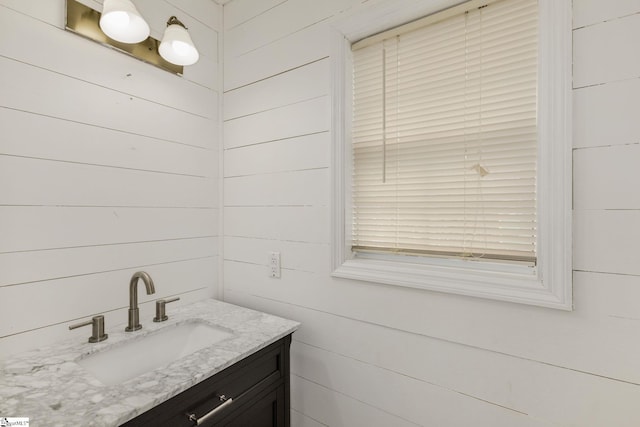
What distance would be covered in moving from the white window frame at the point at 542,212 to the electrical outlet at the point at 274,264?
41cm

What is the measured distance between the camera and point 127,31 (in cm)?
112

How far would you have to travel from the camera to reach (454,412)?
109 centimetres

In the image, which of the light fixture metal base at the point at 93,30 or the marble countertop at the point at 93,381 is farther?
the light fixture metal base at the point at 93,30

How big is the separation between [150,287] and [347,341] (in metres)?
0.84

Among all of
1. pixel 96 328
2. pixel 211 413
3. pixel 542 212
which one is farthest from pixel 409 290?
pixel 96 328

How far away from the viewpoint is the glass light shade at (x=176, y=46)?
4.15ft

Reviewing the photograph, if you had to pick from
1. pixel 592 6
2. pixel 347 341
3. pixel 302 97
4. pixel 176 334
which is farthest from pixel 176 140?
pixel 592 6

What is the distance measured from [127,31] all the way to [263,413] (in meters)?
1.58

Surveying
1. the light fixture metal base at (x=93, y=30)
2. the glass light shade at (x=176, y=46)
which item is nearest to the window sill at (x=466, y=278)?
the glass light shade at (x=176, y=46)

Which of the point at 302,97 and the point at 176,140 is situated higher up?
the point at 302,97

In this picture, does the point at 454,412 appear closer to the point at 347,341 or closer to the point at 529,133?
the point at 347,341

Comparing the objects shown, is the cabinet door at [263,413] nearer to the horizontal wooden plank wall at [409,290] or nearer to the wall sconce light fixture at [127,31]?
the horizontal wooden plank wall at [409,290]

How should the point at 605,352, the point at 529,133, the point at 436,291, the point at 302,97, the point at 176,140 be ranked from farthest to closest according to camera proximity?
the point at 176,140
the point at 302,97
the point at 436,291
the point at 529,133
the point at 605,352

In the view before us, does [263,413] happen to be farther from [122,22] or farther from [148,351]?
[122,22]
